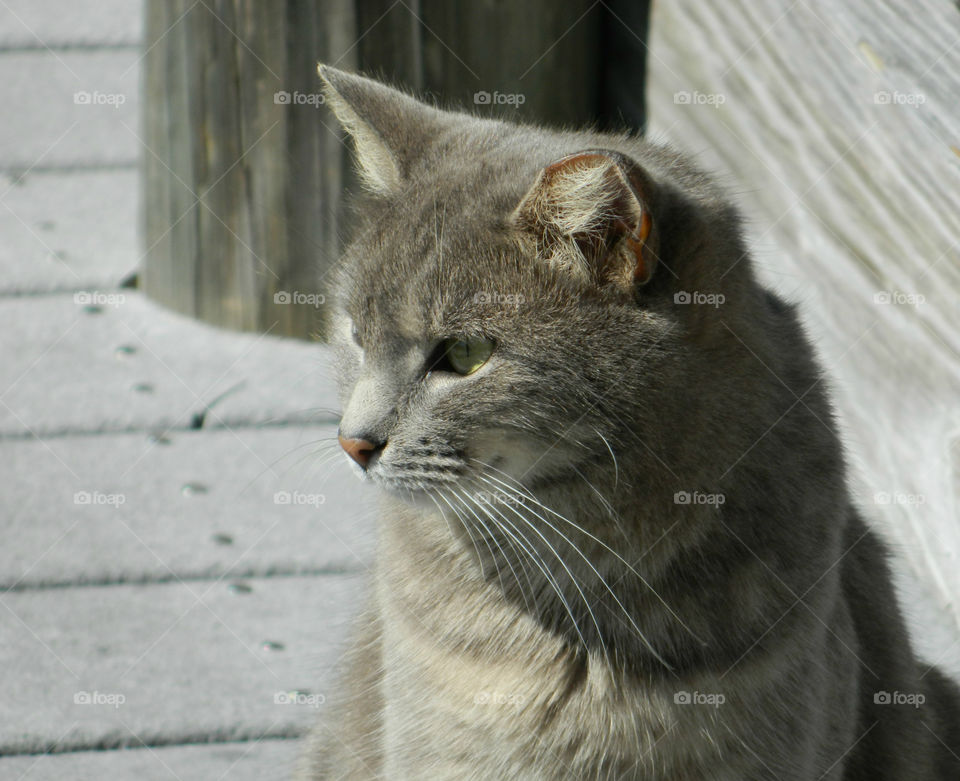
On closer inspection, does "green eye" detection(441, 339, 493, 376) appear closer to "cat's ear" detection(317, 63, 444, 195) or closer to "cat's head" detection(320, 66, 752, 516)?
"cat's head" detection(320, 66, 752, 516)

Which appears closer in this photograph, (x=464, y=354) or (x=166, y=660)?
(x=464, y=354)

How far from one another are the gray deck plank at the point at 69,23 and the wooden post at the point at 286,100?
1.61 meters

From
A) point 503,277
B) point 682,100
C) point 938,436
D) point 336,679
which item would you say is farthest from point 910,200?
point 336,679

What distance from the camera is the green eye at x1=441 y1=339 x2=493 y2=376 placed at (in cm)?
171

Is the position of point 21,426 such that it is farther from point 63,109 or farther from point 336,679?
point 63,109

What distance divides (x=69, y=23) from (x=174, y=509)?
2874 millimetres

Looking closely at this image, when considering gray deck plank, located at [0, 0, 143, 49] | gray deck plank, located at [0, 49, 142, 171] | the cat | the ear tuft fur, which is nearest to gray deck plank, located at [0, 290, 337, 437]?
gray deck plank, located at [0, 49, 142, 171]

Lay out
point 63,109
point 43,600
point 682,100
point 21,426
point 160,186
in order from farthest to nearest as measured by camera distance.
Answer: point 63,109 → point 160,186 → point 21,426 → point 682,100 → point 43,600

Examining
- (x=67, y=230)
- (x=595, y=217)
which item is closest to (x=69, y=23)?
(x=67, y=230)

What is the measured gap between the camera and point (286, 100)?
312 cm

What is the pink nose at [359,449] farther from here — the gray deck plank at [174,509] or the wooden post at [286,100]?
the wooden post at [286,100]

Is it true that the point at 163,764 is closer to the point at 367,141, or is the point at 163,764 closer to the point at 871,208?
the point at 367,141

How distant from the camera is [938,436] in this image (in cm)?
236

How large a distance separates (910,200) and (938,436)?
46 cm
